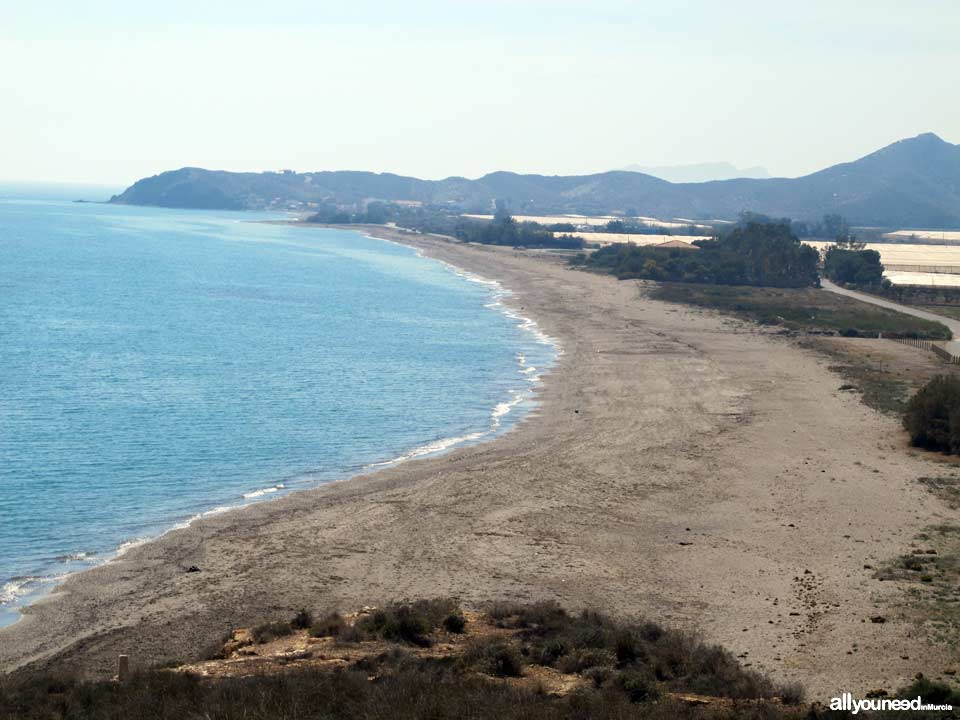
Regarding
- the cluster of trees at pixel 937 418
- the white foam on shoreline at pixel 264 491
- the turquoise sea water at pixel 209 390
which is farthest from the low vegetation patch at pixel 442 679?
Result: the cluster of trees at pixel 937 418

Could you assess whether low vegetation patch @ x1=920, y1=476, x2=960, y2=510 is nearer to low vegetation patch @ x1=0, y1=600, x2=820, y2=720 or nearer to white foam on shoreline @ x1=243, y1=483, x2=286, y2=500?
low vegetation patch @ x1=0, y1=600, x2=820, y2=720

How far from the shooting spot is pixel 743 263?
101 meters

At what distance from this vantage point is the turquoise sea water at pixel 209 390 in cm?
2855

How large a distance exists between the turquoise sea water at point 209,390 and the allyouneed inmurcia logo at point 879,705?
1551cm

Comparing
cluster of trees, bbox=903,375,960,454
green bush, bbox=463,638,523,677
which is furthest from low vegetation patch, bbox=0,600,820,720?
cluster of trees, bbox=903,375,960,454

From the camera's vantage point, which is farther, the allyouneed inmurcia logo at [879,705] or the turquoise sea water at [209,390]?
the turquoise sea water at [209,390]

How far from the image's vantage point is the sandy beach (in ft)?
63.1

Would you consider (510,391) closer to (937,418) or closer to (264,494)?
(937,418)

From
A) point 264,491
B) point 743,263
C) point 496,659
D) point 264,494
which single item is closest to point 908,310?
point 743,263

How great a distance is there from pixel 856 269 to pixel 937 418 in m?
70.9

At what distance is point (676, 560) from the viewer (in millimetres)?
23766

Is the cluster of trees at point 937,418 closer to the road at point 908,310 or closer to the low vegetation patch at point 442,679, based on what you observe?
the low vegetation patch at point 442,679

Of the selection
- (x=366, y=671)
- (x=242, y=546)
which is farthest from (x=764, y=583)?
(x=242, y=546)

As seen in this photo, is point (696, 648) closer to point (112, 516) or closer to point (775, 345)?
point (112, 516)
